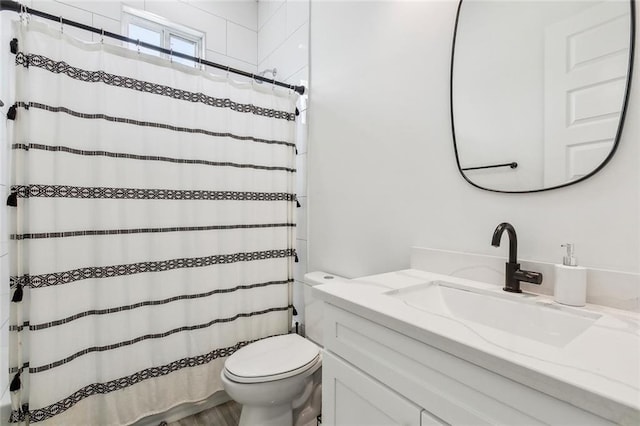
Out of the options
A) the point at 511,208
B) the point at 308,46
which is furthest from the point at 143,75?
the point at 511,208

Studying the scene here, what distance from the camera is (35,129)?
1183 mm

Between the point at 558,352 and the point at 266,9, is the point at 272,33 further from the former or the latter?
the point at 558,352

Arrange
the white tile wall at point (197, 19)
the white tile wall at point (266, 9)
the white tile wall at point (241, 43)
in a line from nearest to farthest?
1. the white tile wall at point (197, 19)
2. the white tile wall at point (266, 9)
3. the white tile wall at point (241, 43)

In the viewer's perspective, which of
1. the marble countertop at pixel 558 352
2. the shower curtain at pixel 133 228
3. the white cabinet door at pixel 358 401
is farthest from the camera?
the shower curtain at pixel 133 228

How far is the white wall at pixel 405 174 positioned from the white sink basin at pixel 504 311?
179 mm

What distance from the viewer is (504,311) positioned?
840mm

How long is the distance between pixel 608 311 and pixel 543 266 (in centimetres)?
18

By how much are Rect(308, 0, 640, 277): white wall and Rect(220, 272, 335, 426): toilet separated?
0.43 metres

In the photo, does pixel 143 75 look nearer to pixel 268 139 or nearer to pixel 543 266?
pixel 268 139

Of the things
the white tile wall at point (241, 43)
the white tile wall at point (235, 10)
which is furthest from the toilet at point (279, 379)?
the white tile wall at point (235, 10)

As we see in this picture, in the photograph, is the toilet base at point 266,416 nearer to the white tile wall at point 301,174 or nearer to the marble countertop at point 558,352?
the marble countertop at point 558,352

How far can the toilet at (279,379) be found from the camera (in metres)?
1.24

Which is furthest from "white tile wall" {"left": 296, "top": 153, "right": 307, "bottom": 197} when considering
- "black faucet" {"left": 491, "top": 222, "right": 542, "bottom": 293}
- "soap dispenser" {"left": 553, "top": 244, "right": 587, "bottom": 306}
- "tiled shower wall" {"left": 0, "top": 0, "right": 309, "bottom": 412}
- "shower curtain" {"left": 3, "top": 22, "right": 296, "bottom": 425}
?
"soap dispenser" {"left": 553, "top": 244, "right": 587, "bottom": 306}

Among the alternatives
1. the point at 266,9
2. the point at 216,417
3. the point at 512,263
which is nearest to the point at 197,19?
the point at 266,9
